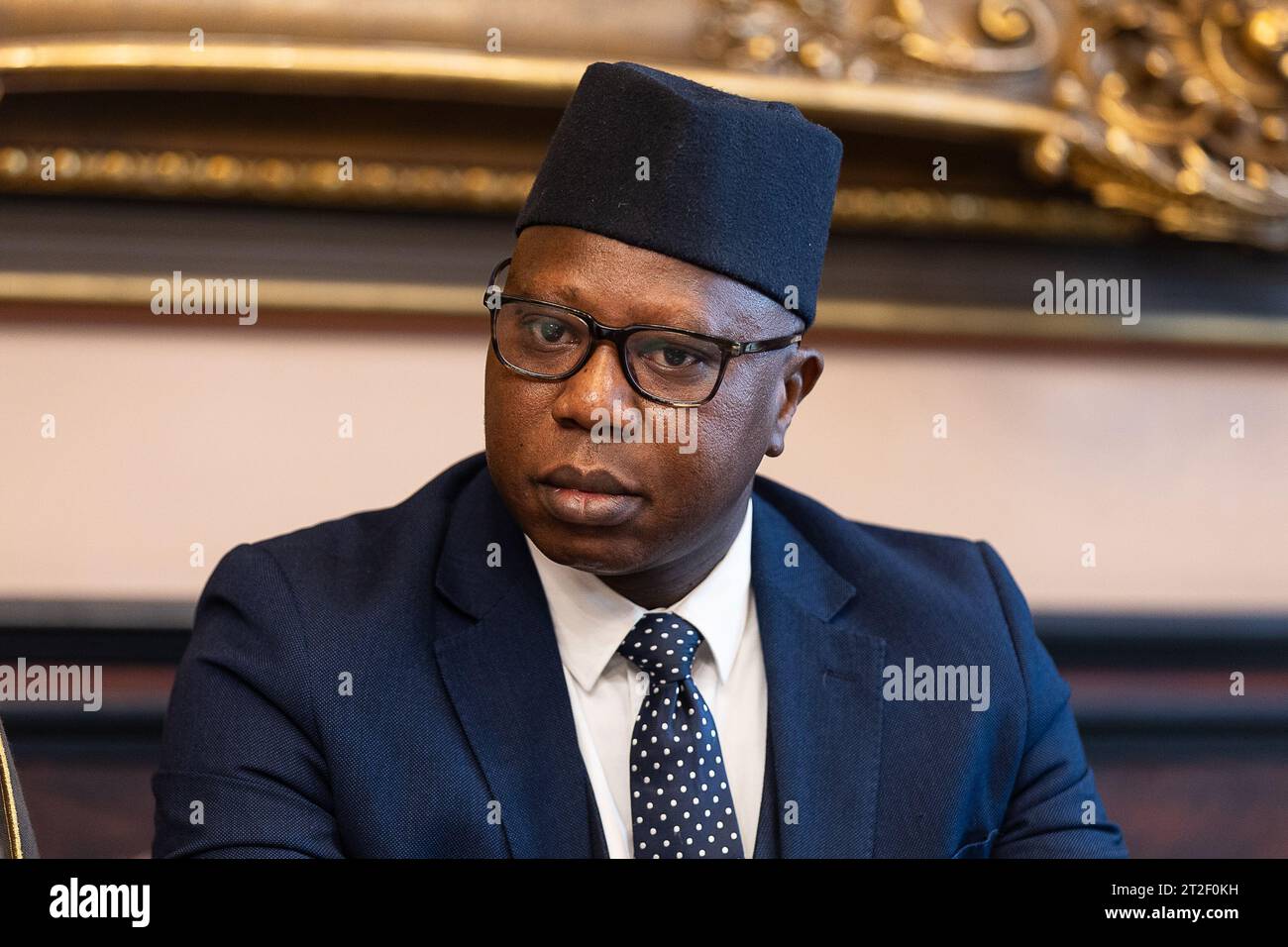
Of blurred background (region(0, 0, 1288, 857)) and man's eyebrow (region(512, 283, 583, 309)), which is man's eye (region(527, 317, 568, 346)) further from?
blurred background (region(0, 0, 1288, 857))

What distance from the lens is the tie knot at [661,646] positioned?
1147mm

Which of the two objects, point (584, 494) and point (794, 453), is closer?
point (584, 494)

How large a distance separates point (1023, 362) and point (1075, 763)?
692mm

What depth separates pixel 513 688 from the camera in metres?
1.12

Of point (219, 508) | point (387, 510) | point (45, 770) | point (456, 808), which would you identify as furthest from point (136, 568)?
point (456, 808)

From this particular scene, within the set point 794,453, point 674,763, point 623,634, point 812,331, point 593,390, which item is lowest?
point 674,763

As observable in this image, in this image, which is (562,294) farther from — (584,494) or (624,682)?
(624,682)

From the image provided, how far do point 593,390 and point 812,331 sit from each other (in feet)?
2.58

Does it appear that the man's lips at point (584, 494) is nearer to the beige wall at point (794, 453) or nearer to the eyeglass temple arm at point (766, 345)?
the eyeglass temple arm at point (766, 345)

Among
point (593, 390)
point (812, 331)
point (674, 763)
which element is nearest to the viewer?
point (593, 390)

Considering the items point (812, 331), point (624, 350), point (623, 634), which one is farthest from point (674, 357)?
point (812, 331)

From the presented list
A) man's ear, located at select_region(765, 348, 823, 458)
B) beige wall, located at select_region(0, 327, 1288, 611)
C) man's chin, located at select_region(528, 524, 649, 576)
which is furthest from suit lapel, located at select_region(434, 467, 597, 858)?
beige wall, located at select_region(0, 327, 1288, 611)

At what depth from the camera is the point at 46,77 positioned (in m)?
1.54

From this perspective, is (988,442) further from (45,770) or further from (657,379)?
(45,770)
